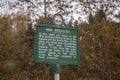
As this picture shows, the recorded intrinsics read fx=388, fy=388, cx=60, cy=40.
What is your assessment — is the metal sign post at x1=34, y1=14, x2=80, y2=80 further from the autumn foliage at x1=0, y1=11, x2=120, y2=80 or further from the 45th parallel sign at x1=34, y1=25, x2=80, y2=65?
the autumn foliage at x1=0, y1=11, x2=120, y2=80

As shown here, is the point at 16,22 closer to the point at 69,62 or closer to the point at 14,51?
the point at 14,51

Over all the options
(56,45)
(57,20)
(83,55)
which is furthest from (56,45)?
(83,55)

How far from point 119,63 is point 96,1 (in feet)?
8.86

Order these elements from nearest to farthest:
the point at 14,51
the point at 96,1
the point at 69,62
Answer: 1. the point at 69,62
2. the point at 96,1
3. the point at 14,51

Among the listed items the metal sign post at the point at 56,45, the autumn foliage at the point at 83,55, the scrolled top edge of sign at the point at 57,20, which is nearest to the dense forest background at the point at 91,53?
the autumn foliage at the point at 83,55

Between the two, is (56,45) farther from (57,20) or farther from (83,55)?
(83,55)

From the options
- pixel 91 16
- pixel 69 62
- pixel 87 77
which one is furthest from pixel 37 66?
pixel 69 62

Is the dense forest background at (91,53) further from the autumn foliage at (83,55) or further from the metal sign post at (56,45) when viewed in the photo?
the metal sign post at (56,45)

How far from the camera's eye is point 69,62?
439 inches

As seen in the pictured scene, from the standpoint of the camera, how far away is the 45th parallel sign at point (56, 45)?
34.9 ft

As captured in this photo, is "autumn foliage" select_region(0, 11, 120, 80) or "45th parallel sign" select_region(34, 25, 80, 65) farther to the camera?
"autumn foliage" select_region(0, 11, 120, 80)

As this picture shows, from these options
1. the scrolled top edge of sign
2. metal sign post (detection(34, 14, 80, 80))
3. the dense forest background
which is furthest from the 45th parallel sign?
the dense forest background

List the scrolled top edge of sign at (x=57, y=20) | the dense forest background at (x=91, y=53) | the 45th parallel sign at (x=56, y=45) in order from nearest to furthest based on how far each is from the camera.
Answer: the 45th parallel sign at (x=56, y=45), the scrolled top edge of sign at (x=57, y=20), the dense forest background at (x=91, y=53)

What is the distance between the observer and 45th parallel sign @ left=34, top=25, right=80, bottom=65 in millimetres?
10633
